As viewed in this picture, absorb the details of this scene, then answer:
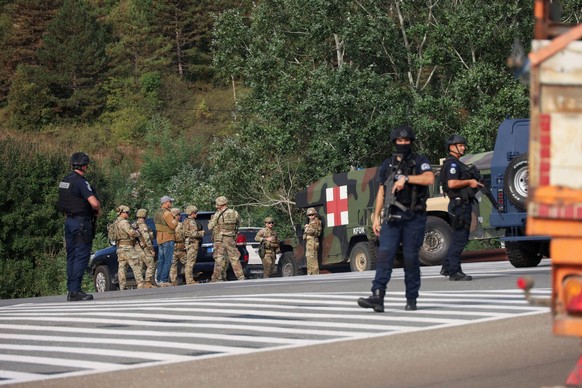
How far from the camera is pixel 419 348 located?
11453 millimetres

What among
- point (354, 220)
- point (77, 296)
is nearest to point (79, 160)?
point (77, 296)

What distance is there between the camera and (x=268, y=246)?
30.7 m

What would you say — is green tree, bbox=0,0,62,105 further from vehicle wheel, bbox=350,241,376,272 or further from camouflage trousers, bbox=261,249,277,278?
vehicle wheel, bbox=350,241,376,272

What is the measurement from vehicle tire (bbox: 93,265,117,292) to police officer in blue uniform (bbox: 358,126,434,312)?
16.0 meters

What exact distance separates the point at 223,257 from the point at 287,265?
4.95 m

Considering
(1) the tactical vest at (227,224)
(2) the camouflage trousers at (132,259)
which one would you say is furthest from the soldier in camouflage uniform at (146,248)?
(1) the tactical vest at (227,224)

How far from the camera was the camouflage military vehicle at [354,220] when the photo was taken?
26.4 metres

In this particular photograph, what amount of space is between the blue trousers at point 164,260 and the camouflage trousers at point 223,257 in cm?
104

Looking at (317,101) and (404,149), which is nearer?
(404,149)

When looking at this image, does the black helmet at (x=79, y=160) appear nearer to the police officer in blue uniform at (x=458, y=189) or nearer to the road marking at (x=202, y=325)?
the road marking at (x=202, y=325)

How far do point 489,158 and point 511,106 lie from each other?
1580 centimetres

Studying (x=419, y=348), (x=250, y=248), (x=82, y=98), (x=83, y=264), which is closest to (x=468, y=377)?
(x=419, y=348)

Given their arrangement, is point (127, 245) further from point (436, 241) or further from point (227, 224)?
point (436, 241)

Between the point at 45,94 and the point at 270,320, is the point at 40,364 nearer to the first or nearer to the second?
the point at 270,320
